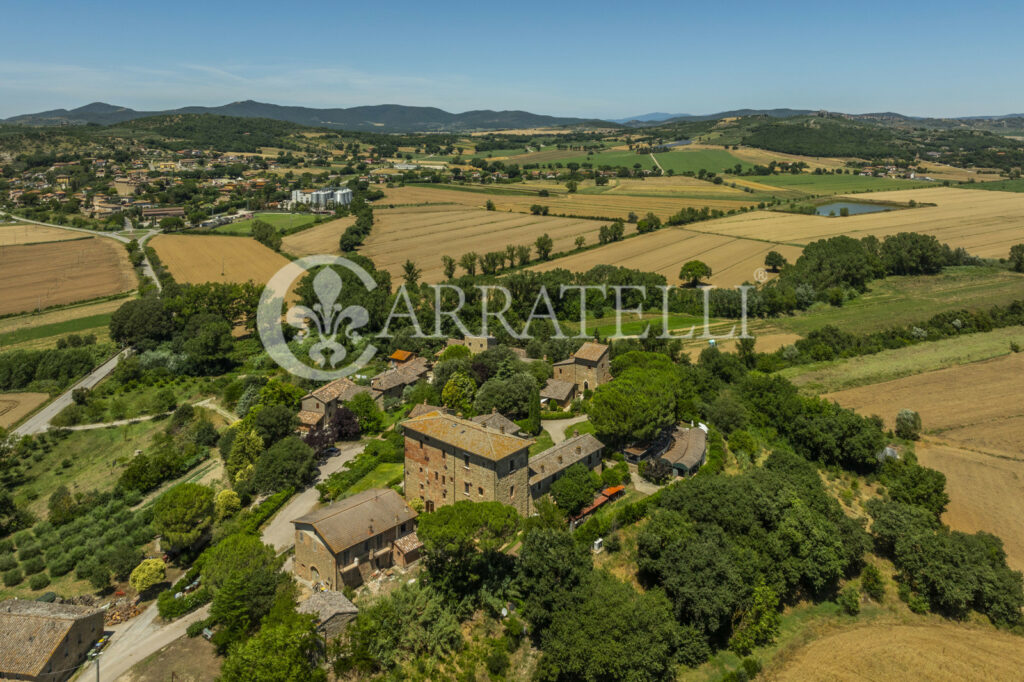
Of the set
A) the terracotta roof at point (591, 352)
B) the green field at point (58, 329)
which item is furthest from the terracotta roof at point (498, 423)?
the green field at point (58, 329)

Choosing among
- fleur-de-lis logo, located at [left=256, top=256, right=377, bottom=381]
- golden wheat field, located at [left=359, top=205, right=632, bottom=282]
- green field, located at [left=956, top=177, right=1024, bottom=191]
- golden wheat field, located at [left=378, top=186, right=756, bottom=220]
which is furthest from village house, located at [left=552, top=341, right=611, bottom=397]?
green field, located at [left=956, top=177, right=1024, bottom=191]

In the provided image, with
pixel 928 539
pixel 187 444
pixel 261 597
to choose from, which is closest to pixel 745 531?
pixel 928 539

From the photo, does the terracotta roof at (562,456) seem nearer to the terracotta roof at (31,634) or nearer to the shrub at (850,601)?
the shrub at (850,601)

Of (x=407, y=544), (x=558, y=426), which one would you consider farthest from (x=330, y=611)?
(x=558, y=426)

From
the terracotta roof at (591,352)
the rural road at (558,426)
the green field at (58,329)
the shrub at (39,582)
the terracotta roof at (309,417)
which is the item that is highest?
the terracotta roof at (591,352)

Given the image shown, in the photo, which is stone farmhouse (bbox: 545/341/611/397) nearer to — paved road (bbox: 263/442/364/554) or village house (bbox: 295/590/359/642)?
paved road (bbox: 263/442/364/554)
